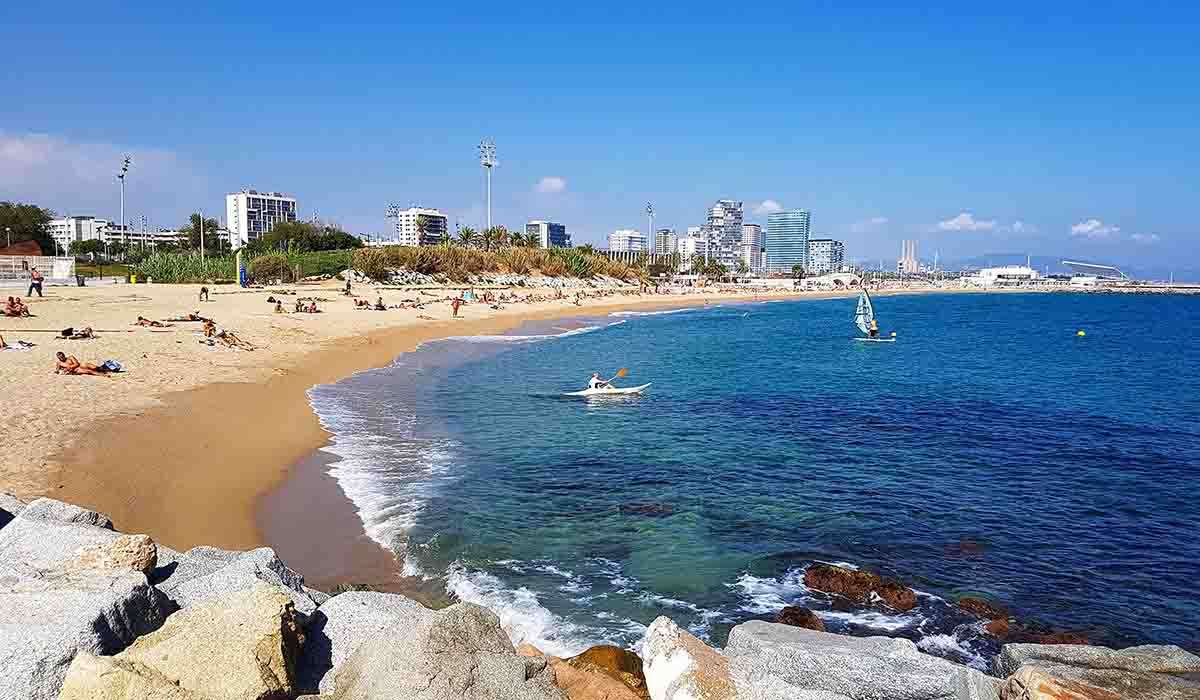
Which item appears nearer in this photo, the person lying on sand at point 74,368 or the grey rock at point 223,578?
the grey rock at point 223,578

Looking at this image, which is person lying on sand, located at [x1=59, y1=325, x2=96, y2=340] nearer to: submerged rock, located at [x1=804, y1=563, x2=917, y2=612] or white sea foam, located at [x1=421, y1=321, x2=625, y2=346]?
white sea foam, located at [x1=421, y1=321, x2=625, y2=346]

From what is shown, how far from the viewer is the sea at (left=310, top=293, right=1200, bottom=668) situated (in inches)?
375

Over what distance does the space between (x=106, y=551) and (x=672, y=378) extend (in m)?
25.4

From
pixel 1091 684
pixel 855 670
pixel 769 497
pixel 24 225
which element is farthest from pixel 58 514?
pixel 24 225

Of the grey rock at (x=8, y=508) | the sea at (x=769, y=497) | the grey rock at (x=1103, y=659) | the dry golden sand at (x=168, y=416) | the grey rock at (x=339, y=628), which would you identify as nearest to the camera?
the grey rock at (x=339, y=628)

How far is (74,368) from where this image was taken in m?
18.8

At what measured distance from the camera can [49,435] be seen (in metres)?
13.8

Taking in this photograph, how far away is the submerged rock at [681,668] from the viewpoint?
482cm

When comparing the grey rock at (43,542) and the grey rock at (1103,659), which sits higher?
the grey rock at (43,542)

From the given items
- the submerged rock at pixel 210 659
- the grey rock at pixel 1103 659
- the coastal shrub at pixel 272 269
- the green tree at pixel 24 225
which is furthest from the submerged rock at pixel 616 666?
the green tree at pixel 24 225

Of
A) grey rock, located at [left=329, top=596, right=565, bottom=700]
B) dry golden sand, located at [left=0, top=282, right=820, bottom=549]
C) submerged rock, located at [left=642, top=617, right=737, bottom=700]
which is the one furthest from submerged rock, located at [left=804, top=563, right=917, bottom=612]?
dry golden sand, located at [left=0, top=282, right=820, bottom=549]

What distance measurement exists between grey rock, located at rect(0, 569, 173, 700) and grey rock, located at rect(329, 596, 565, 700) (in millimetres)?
1528

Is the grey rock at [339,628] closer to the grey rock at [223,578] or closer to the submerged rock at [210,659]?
the grey rock at [223,578]

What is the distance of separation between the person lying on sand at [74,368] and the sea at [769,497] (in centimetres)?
545
